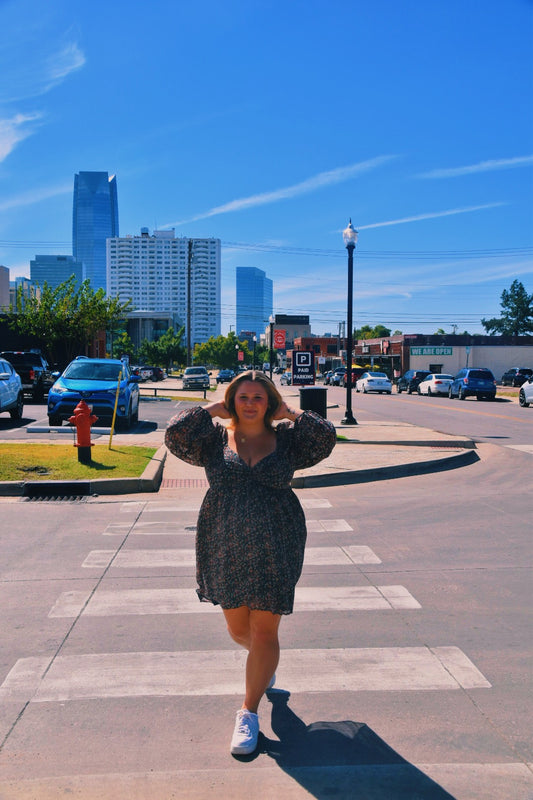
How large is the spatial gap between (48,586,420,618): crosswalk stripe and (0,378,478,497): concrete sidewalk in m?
4.69

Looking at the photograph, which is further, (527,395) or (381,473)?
(527,395)

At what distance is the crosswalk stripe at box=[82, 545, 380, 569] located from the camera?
685cm

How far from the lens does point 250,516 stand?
139 inches

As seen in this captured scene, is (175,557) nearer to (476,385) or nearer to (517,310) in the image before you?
(476,385)

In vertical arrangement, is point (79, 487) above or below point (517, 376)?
above

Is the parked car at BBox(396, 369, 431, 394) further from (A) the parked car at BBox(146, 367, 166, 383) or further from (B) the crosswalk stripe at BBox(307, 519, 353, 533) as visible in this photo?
(B) the crosswalk stripe at BBox(307, 519, 353, 533)

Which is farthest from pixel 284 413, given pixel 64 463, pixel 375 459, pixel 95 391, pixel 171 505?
pixel 95 391

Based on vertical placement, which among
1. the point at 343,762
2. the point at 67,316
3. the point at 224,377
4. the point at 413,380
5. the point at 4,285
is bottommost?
the point at 224,377

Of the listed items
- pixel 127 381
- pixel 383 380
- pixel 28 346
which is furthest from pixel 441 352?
pixel 127 381

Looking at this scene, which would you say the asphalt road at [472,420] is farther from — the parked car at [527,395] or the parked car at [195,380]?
the parked car at [195,380]

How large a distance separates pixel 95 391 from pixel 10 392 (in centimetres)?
302

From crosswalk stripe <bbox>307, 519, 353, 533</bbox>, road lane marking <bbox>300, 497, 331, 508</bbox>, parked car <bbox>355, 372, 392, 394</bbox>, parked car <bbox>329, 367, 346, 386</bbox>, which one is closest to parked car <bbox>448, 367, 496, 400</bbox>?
parked car <bbox>355, 372, 392, 394</bbox>

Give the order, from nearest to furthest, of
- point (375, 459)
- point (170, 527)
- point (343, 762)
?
point (343, 762)
point (170, 527)
point (375, 459)

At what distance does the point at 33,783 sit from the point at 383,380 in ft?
157
